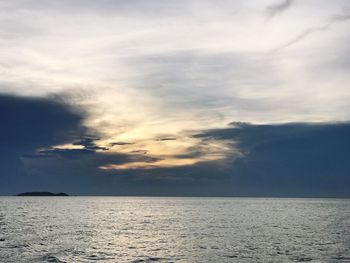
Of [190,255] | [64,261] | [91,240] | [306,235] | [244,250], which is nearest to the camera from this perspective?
[64,261]

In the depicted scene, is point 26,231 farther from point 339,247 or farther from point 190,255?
point 339,247

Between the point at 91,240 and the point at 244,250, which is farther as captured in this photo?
the point at 91,240

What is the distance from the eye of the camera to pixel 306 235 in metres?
79.0

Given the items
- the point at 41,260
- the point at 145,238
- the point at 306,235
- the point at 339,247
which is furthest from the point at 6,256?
the point at 306,235

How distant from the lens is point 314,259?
51.0 m

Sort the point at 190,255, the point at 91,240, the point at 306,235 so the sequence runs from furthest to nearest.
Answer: the point at 306,235 → the point at 91,240 → the point at 190,255

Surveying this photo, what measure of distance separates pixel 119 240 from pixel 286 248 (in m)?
25.9

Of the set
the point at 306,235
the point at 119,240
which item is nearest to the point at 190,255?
the point at 119,240

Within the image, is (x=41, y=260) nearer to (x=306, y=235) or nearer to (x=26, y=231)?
(x=26, y=231)

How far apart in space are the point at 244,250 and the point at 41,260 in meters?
26.2

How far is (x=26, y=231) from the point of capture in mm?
80688

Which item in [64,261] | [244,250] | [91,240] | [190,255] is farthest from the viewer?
[91,240]

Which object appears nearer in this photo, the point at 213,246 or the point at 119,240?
the point at 213,246

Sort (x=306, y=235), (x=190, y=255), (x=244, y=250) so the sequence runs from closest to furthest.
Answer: (x=190, y=255) → (x=244, y=250) → (x=306, y=235)
